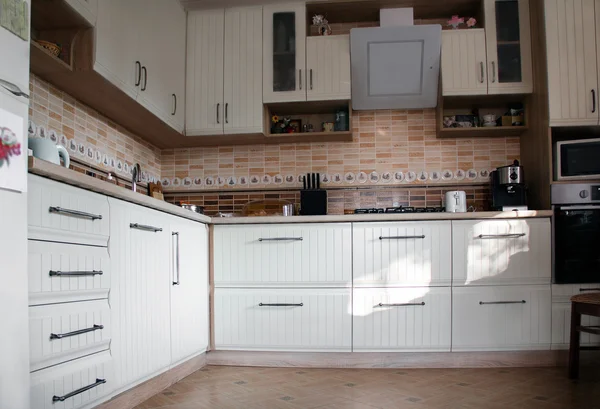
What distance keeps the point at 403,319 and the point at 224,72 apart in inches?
80.4

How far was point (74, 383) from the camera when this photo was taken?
6.84ft

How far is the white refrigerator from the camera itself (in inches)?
66.0

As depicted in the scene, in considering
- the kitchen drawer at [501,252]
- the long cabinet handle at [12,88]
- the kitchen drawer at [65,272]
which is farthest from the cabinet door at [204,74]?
the long cabinet handle at [12,88]

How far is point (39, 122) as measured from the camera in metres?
3.05

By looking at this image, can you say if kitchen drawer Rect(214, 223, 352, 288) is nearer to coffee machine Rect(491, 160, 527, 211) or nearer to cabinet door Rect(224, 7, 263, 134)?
cabinet door Rect(224, 7, 263, 134)

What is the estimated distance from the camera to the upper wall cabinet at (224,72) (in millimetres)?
4172

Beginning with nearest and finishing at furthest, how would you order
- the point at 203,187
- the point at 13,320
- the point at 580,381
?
the point at 13,320
the point at 580,381
the point at 203,187

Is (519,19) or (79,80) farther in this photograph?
(519,19)

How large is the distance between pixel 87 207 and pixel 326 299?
180 centimetres

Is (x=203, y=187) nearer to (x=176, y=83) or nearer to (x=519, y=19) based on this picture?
(x=176, y=83)

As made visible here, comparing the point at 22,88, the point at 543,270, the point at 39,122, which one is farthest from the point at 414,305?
the point at 22,88

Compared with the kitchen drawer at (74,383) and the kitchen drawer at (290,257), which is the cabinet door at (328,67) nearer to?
the kitchen drawer at (290,257)

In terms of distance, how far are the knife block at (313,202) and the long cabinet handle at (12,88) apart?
247 centimetres

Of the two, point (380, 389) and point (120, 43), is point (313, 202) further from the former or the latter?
point (120, 43)
